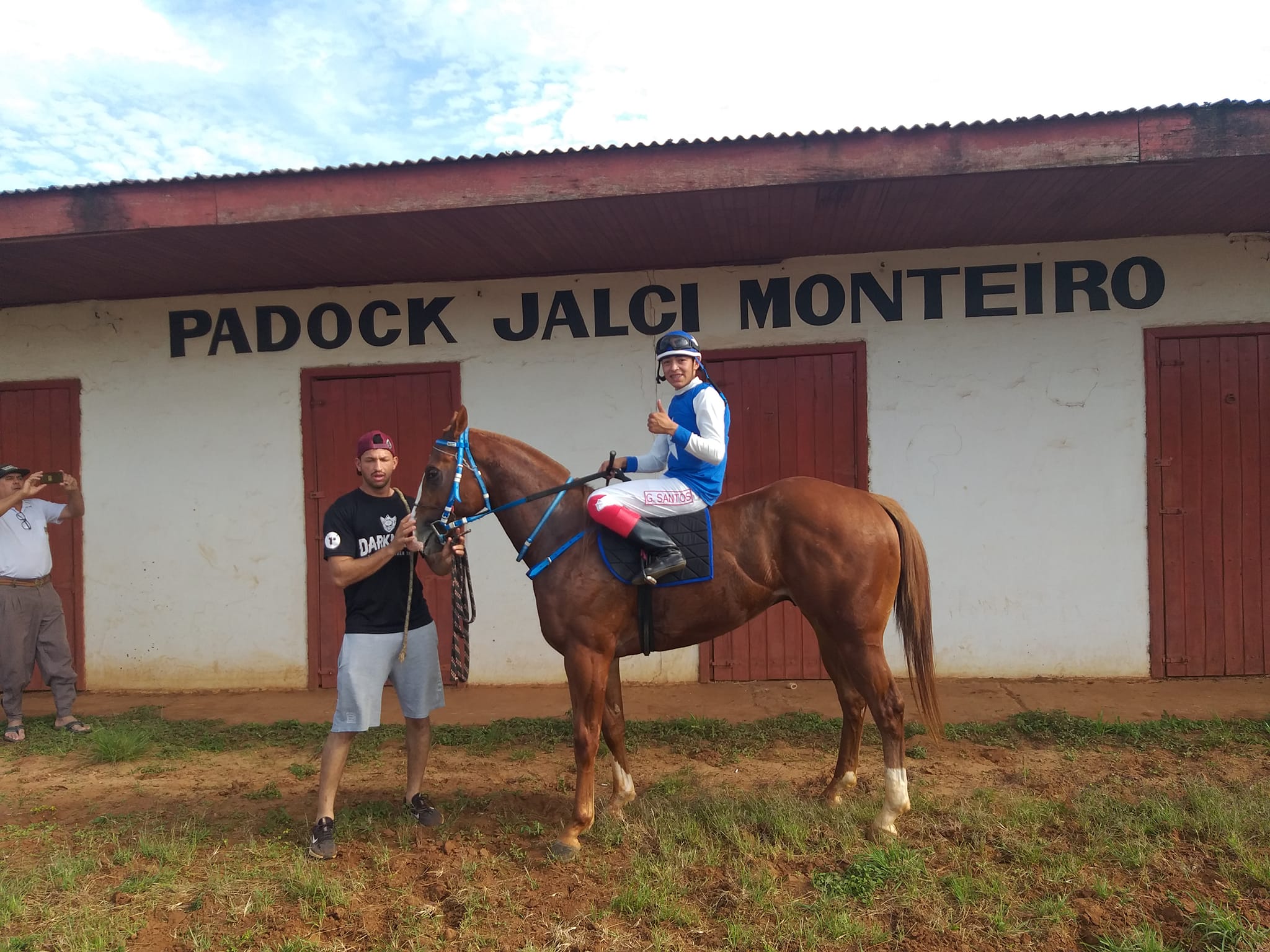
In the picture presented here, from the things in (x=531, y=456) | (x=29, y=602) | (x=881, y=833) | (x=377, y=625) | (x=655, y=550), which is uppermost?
(x=531, y=456)

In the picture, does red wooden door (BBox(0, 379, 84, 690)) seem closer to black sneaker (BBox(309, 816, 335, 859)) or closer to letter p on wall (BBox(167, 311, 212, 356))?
letter p on wall (BBox(167, 311, 212, 356))

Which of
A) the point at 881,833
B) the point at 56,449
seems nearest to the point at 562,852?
the point at 881,833

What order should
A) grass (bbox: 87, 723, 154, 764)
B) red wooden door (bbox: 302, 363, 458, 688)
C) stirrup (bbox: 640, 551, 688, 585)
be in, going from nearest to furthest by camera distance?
1. stirrup (bbox: 640, 551, 688, 585)
2. grass (bbox: 87, 723, 154, 764)
3. red wooden door (bbox: 302, 363, 458, 688)

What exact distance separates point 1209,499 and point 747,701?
3999mm

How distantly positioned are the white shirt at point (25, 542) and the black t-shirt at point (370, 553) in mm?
3455

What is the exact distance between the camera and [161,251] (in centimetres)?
570

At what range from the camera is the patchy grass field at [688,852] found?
109 inches

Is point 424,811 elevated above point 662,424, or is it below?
below

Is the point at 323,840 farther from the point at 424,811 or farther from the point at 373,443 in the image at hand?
the point at 373,443

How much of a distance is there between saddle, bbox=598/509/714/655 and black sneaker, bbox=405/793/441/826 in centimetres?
137

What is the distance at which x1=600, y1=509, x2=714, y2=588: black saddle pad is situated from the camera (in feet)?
12.0

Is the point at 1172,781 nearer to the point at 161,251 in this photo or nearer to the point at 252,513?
the point at 252,513

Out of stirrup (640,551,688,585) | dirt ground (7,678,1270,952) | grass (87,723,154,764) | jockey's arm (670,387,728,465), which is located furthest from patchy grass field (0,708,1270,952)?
jockey's arm (670,387,728,465)

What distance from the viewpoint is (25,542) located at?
5.49 metres
